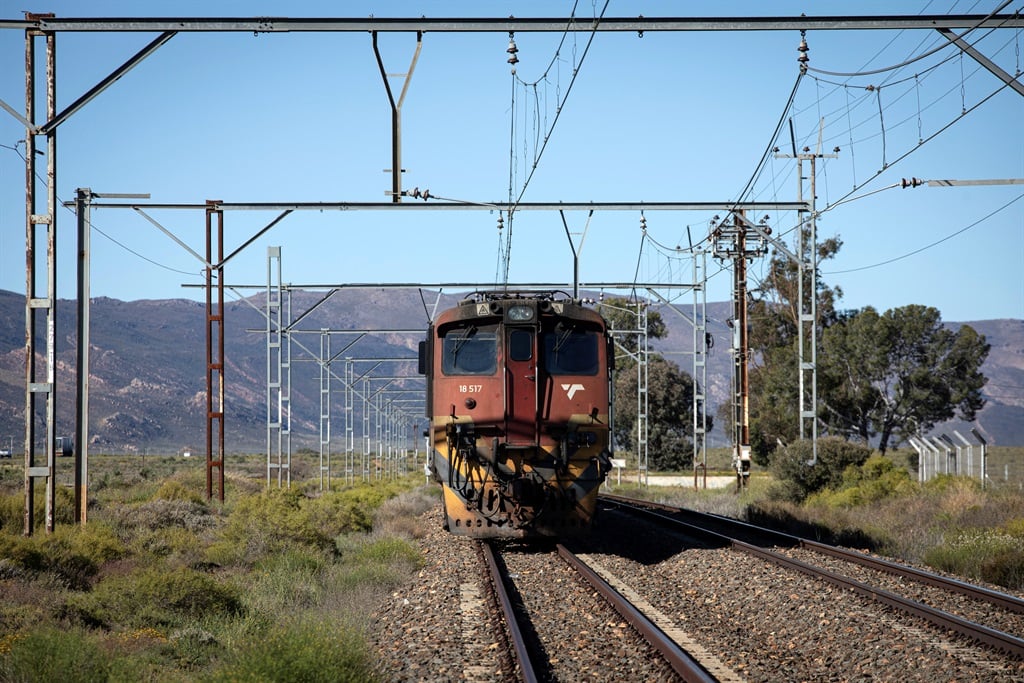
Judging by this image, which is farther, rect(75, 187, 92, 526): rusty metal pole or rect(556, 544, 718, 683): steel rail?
rect(75, 187, 92, 526): rusty metal pole

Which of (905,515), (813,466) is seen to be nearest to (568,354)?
(905,515)

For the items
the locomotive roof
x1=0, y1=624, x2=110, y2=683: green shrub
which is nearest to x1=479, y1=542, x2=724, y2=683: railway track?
x1=0, y1=624, x2=110, y2=683: green shrub

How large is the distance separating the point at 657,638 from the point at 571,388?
785 cm

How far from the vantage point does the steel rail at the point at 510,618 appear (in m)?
9.19

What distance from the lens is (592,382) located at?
18.0 m

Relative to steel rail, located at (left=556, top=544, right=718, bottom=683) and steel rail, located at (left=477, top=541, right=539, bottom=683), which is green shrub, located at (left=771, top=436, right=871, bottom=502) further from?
steel rail, located at (left=556, top=544, right=718, bottom=683)

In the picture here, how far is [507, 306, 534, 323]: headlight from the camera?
17922 millimetres

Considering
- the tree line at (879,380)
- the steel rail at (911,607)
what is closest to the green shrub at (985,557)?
the steel rail at (911,607)

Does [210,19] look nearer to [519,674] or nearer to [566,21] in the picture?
[566,21]

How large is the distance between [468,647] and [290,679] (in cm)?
269

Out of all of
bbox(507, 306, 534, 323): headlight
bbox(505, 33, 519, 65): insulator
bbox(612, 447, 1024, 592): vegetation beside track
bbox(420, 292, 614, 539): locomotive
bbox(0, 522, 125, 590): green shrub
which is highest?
bbox(505, 33, 519, 65): insulator

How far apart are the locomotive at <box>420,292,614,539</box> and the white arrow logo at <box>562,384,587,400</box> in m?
0.02

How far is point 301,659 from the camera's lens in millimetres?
8523

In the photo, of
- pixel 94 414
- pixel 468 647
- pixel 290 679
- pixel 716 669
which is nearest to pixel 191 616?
pixel 468 647
